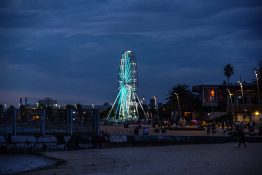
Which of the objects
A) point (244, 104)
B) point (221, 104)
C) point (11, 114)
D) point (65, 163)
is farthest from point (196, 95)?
point (65, 163)

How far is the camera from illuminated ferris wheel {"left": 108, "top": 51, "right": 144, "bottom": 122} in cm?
10931

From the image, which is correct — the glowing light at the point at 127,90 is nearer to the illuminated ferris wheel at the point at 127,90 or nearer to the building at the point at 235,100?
the illuminated ferris wheel at the point at 127,90

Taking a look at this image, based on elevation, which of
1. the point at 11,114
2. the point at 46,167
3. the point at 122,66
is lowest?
the point at 46,167

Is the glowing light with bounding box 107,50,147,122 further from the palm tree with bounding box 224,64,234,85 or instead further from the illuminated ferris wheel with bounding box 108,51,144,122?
the palm tree with bounding box 224,64,234,85

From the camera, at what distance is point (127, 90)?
374 ft

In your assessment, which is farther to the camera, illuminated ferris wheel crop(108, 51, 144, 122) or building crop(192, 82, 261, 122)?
building crop(192, 82, 261, 122)

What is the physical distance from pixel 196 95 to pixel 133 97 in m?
45.1

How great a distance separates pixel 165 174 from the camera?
2164cm

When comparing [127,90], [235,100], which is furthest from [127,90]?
[235,100]

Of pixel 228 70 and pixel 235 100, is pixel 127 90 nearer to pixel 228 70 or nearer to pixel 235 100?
pixel 235 100

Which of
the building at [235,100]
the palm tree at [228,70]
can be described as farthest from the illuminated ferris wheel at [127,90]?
the palm tree at [228,70]

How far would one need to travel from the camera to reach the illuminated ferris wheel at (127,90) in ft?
359

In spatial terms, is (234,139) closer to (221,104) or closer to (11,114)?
(11,114)

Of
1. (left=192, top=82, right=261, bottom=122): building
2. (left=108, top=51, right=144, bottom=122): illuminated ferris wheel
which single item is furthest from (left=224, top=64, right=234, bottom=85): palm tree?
(left=108, top=51, right=144, bottom=122): illuminated ferris wheel
